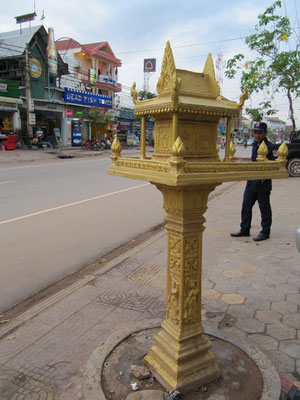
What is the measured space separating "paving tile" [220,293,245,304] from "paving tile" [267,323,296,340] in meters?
0.46

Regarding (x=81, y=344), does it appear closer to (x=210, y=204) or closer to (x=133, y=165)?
(x=133, y=165)

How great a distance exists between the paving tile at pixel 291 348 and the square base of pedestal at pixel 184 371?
64cm

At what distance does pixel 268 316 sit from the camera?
2.94 m

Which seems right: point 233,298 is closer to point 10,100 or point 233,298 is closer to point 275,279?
point 275,279

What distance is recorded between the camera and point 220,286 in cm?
354

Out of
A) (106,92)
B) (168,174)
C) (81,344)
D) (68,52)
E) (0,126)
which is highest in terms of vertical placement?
(68,52)

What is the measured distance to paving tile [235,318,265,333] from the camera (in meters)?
2.73

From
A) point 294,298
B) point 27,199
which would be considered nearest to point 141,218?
point 27,199

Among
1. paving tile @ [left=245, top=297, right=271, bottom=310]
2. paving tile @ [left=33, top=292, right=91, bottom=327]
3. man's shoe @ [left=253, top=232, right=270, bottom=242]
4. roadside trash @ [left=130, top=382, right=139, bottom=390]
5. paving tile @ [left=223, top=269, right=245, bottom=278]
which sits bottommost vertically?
paving tile @ [left=33, top=292, right=91, bottom=327]

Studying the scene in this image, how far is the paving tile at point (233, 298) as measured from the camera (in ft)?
10.6

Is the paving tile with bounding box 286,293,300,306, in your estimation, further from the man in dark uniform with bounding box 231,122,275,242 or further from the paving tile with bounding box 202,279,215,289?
the man in dark uniform with bounding box 231,122,275,242

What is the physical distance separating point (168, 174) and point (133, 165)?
0.46 m

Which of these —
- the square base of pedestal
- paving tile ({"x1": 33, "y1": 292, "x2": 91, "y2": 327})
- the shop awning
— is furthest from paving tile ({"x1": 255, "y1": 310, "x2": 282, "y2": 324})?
the shop awning

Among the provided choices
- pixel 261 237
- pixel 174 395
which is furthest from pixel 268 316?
pixel 261 237
